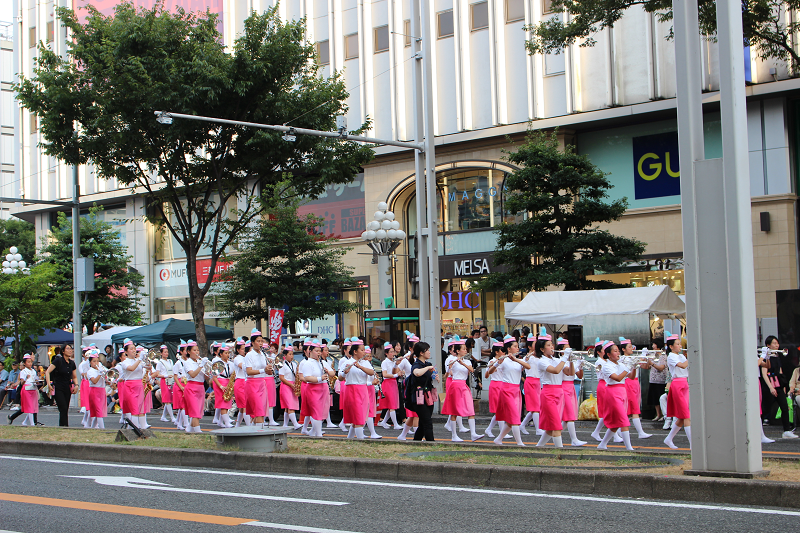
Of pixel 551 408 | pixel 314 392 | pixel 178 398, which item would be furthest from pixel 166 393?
pixel 551 408

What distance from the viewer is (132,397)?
627 inches

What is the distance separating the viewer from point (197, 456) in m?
11.1

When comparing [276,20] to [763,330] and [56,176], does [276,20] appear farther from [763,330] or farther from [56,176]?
[56,176]

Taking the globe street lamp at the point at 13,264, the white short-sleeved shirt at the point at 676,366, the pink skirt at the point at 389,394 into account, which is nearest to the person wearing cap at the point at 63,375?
the pink skirt at the point at 389,394

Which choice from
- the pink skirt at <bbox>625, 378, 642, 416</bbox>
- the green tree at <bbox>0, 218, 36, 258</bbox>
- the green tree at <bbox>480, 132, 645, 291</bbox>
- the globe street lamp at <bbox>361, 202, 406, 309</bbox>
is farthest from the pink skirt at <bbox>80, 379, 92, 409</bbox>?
the green tree at <bbox>0, 218, 36, 258</bbox>

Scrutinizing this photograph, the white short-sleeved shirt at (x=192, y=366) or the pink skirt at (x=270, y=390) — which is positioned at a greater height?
the white short-sleeved shirt at (x=192, y=366)

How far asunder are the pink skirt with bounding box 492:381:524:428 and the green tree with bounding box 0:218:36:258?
52103 millimetres

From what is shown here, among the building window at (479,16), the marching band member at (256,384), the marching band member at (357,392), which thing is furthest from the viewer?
the building window at (479,16)

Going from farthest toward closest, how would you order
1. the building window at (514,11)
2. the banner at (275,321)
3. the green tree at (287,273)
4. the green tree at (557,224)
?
the building window at (514,11), the green tree at (287,273), the green tree at (557,224), the banner at (275,321)

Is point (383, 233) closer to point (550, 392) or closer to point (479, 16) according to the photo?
point (550, 392)

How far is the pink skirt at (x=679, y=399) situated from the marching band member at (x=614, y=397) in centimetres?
68

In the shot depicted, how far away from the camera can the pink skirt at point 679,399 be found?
12125mm

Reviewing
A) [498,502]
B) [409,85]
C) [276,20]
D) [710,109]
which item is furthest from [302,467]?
[409,85]

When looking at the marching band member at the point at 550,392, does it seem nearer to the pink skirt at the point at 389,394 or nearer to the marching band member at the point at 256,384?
the marching band member at the point at 256,384
